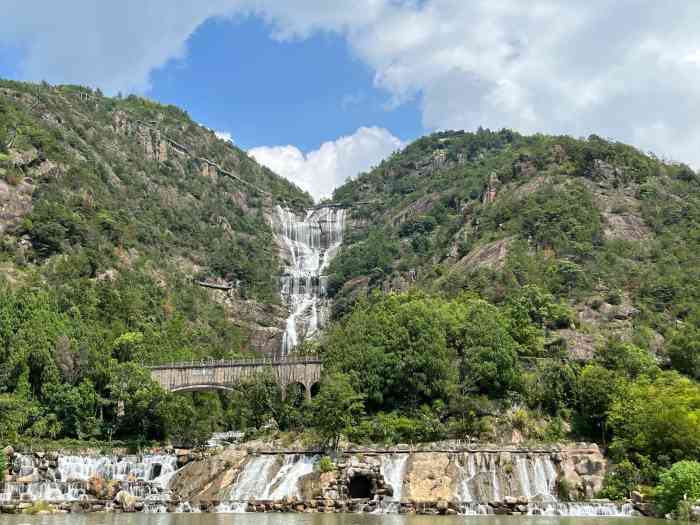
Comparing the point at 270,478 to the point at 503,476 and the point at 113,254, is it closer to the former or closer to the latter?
the point at 503,476

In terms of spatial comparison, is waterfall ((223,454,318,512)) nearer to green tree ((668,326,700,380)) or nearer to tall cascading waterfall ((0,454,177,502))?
tall cascading waterfall ((0,454,177,502))

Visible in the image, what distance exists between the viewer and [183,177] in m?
160

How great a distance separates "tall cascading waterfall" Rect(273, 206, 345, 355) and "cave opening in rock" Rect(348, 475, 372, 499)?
196 ft

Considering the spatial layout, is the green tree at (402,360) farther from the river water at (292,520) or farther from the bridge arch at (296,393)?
the river water at (292,520)

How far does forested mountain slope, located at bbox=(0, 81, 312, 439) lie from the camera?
249ft

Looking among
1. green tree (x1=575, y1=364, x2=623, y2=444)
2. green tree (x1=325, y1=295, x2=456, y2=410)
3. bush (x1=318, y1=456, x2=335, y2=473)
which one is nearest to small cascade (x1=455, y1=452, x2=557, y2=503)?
bush (x1=318, y1=456, x2=335, y2=473)

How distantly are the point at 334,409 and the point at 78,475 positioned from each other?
66.8ft

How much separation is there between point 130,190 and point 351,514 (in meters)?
97.4

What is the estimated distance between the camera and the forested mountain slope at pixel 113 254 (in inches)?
2982

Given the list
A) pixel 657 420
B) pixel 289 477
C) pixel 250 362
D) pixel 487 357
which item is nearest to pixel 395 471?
pixel 289 477

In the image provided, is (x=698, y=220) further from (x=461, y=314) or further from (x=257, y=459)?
(x=257, y=459)

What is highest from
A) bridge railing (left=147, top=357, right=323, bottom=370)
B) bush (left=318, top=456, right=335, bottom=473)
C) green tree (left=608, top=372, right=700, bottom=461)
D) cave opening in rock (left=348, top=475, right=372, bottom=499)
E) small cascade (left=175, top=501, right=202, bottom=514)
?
bridge railing (left=147, top=357, right=323, bottom=370)

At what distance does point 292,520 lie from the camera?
45.8 m

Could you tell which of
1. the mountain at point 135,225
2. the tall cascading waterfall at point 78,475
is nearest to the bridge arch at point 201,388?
the mountain at point 135,225
